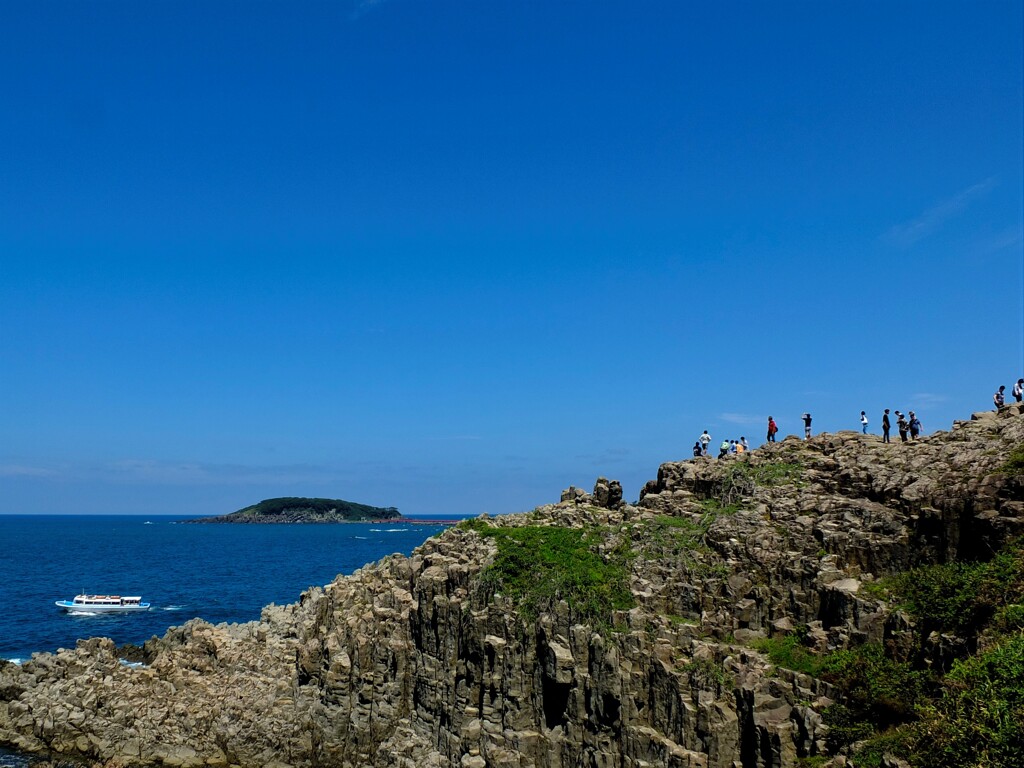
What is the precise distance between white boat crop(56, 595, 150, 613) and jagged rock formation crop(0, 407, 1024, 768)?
4559cm

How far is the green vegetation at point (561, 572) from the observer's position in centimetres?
3706

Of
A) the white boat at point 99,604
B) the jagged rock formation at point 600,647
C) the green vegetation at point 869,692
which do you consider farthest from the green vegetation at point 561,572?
the white boat at point 99,604

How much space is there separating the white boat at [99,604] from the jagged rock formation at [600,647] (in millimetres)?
45589

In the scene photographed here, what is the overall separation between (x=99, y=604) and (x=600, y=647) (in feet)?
265

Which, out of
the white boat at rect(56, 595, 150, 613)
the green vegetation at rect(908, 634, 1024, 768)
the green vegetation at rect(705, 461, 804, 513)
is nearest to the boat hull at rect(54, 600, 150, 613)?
the white boat at rect(56, 595, 150, 613)

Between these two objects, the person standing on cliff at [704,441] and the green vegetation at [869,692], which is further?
the person standing on cliff at [704,441]

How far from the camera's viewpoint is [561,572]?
39.4 metres

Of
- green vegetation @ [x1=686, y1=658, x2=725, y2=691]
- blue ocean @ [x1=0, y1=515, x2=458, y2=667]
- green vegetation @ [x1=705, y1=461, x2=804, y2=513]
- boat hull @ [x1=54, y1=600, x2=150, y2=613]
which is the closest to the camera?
green vegetation @ [x1=686, y1=658, x2=725, y2=691]

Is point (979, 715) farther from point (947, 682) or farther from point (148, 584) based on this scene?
point (148, 584)

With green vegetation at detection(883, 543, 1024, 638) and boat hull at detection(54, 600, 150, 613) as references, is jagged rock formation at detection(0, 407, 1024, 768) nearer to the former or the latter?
green vegetation at detection(883, 543, 1024, 638)

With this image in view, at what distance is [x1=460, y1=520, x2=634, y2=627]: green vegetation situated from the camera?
1459 inches

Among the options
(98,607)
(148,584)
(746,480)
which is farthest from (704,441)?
(148,584)

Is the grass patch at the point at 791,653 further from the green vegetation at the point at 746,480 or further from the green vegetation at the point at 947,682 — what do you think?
the green vegetation at the point at 746,480

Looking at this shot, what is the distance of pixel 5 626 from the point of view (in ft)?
266
